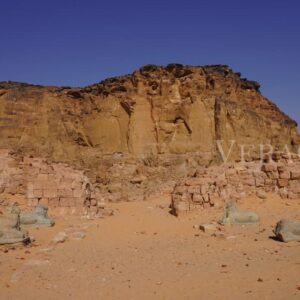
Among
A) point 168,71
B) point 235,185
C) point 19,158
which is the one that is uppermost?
point 168,71

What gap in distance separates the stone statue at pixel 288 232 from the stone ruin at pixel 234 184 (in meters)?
4.31

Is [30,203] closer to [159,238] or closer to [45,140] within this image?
[159,238]

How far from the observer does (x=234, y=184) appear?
1409cm

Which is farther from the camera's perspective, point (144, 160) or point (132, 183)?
point (144, 160)

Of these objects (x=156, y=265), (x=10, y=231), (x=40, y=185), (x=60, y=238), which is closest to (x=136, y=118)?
(x=40, y=185)

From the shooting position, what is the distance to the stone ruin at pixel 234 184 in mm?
13633

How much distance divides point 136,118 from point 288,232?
29.7 meters

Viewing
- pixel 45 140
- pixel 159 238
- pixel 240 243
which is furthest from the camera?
pixel 45 140

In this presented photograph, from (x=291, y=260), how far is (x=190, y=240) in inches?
122

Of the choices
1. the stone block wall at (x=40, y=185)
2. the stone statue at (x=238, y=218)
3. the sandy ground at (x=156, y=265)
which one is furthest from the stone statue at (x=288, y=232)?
the stone block wall at (x=40, y=185)

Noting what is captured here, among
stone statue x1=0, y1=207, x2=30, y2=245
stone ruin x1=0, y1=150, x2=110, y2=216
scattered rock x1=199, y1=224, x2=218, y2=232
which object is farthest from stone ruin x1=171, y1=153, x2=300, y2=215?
stone statue x1=0, y1=207, x2=30, y2=245

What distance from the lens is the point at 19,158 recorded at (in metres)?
15.8

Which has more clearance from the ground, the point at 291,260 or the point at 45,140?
the point at 45,140

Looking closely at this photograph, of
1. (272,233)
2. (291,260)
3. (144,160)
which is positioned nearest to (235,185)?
(272,233)
